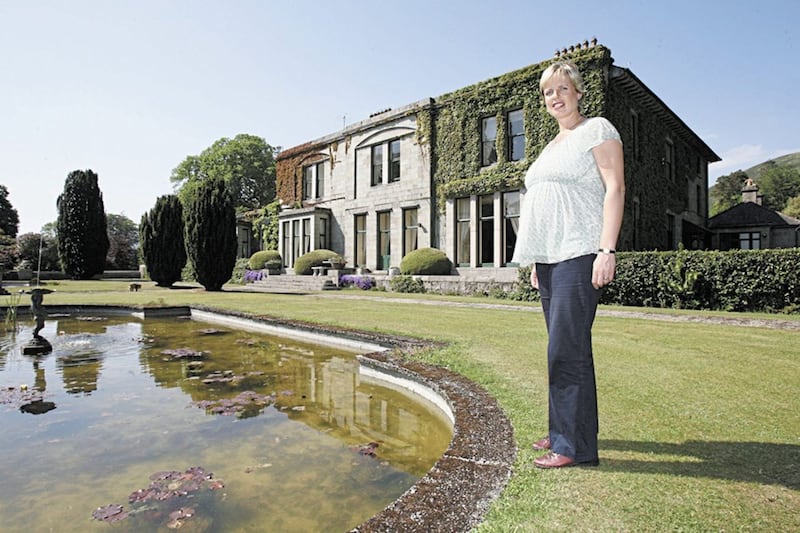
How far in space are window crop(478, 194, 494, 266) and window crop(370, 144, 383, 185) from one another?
608 cm

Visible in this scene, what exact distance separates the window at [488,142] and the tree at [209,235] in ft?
35.9

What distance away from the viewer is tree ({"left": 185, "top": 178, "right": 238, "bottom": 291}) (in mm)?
18375

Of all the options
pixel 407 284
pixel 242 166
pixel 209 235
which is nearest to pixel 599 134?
pixel 407 284

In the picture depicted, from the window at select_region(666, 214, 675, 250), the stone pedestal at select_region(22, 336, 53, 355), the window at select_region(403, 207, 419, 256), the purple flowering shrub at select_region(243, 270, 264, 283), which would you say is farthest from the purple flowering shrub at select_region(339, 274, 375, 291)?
the window at select_region(666, 214, 675, 250)

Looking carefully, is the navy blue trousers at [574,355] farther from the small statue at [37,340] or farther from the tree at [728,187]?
the tree at [728,187]

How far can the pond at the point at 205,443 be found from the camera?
2305 mm

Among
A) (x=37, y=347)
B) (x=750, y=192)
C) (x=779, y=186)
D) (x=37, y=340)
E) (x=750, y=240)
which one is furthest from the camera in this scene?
(x=779, y=186)

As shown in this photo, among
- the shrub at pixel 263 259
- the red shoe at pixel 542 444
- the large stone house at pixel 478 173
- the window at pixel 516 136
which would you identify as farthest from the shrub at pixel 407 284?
the red shoe at pixel 542 444

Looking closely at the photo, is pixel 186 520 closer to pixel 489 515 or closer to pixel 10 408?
pixel 489 515

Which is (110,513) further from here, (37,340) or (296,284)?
(296,284)

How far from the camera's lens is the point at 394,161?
21891 mm

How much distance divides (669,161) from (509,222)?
28.0 feet

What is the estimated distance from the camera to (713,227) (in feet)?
80.5

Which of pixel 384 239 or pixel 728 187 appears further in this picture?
pixel 728 187
